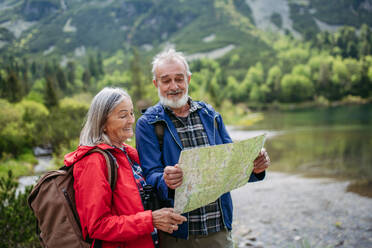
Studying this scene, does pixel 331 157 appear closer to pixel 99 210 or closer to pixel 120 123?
pixel 120 123

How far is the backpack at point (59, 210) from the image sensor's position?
5.27 feet

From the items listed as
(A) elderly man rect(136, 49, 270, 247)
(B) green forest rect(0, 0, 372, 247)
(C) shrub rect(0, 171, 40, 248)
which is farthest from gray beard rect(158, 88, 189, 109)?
(C) shrub rect(0, 171, 40, 248)

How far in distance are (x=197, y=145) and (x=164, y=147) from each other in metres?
0.27

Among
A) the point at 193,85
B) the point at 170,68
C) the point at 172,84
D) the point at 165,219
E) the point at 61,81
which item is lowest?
the point at 193,85

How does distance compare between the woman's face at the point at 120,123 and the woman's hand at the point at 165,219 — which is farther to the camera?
the woman's face at the point at 120,123

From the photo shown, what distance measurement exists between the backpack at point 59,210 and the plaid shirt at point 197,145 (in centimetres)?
74

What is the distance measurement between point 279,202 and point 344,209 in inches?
76.0

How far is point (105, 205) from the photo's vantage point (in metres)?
1.59

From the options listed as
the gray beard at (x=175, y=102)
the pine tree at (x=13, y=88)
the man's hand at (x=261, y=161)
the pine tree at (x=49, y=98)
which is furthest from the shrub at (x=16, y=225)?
the pine tree at (x=49, y=98)

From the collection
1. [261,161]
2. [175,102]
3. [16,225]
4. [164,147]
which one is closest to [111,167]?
[164,147]

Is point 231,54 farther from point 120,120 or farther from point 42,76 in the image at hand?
point 120,120

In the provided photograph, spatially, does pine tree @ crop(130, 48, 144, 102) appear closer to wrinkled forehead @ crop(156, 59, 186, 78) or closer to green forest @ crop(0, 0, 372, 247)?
green forest @ crop(0, 0, 372, 247)

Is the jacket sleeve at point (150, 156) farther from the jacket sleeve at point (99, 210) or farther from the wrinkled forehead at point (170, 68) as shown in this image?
the wrinkled forehead at point (170, 68)

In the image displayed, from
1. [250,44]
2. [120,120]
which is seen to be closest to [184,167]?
[120,120]
